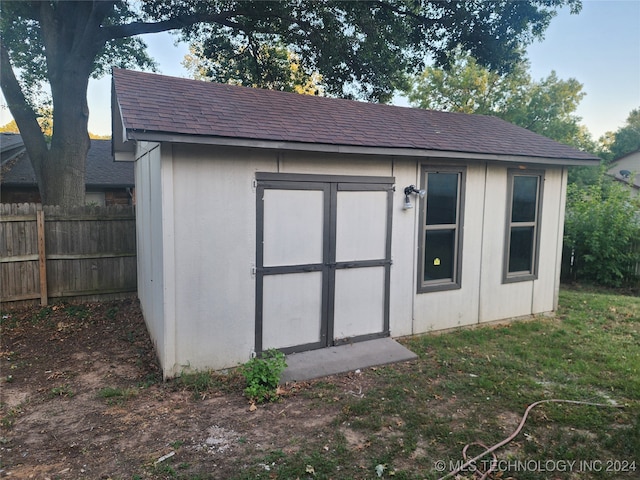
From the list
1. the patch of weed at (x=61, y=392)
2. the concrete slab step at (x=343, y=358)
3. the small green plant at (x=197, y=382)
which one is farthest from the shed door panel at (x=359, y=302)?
the patch of weed at (x=61, y=392)

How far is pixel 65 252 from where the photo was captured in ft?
23.2

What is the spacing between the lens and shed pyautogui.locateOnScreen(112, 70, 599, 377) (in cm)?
433

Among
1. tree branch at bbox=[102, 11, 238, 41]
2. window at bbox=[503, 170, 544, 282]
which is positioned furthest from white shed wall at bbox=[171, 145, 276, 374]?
tree branch at bbox=[102, 11, 238, 41]

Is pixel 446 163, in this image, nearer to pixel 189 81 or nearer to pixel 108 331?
pixel 189 81

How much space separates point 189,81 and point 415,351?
472cm

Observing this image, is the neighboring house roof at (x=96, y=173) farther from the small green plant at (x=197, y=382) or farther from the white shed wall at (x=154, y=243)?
the small green plant at (x=197, y=382)

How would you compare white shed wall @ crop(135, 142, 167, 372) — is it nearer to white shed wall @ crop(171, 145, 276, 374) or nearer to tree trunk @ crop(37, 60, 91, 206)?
white shed wall @ crop(171, 145, 276, 374)

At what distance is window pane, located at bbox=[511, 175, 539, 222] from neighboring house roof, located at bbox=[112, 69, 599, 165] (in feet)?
1.30

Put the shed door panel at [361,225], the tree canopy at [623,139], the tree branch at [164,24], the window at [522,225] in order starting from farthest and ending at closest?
the tree canopy at [623,139] < the tree branch at [164,24] < the window at [522,225] < the shed door panel at [361,225]

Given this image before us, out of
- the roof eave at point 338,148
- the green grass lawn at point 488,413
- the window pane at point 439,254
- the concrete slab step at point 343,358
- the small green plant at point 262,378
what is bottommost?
the green grass lawn at point 488,413

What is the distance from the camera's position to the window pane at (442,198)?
5734 mm

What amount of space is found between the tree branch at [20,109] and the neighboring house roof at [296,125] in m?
2.71

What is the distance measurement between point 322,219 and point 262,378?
194 centimetres

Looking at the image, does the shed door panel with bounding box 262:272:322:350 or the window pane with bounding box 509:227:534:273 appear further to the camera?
the window pane with bounding box 509:227:534:273
